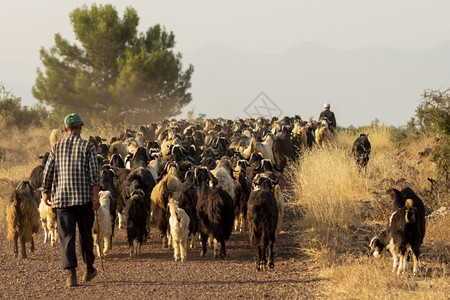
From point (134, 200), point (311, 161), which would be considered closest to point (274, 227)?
point (134, 200)

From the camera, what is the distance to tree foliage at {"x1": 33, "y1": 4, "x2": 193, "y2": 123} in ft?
114

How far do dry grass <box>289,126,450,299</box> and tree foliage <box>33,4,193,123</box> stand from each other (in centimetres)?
1893

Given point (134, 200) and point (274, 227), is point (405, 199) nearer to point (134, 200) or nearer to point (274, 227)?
point (274, 227)

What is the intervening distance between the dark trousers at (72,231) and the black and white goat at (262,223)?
2.25 meters

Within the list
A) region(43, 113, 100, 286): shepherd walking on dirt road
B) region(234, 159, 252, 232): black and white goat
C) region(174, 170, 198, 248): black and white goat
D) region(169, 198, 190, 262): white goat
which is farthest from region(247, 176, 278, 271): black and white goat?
region(234, 159, 252, 232): black and white goat

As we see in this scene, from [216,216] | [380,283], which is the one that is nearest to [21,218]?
[216,216]

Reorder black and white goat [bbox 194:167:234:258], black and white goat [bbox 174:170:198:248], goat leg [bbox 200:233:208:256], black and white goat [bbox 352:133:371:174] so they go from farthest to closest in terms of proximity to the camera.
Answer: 1. black and white goat [bbox 352:133:371:174]
2. black and white goat [bbox 174:170:198:248]
3. goat leg [bbox 200:233:208:256]
4. black and white goat [bbox 194:167:234:258]

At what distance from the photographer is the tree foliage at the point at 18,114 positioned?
113 ft

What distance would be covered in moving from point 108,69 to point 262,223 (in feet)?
95.1

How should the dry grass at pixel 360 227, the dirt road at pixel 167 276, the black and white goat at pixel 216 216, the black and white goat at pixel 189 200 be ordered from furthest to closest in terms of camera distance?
the black and white goat at pixel 189 200
the black and white goat at pixel 216 216
the dirt road at pixel 167 276
the dry grass at pixel 360 227

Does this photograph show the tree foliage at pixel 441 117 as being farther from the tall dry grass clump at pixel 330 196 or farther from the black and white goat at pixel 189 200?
the black and white goat at pixel 189 200

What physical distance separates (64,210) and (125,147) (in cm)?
1007

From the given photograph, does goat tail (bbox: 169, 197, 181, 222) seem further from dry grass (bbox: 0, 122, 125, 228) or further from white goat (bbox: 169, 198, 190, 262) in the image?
dry grass (bbox: 0, 122, 125, 228)

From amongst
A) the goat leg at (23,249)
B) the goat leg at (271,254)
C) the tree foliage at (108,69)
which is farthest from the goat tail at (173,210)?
the tree foliage at (108,69)
